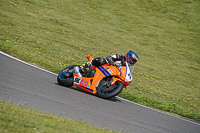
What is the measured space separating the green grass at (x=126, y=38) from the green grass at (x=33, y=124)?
4965 millimetres

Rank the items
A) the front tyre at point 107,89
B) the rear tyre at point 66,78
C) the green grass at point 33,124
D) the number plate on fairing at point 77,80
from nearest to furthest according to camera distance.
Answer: the green grass at point 33,124 → the front tyre at point 107,89 → the number plate on fairing at point 77,80 → the rear tyre at point 66,78

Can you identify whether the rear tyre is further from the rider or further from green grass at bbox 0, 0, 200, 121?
green grass at bbox 0, 0, 200, 121

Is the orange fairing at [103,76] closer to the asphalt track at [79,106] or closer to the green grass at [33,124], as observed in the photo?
the asphalt track at [79,106]

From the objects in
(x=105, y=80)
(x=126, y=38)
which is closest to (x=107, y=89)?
(x=105, y=80)

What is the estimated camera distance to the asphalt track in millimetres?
5664

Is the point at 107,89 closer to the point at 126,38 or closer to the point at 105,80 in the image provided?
the point at 105,80

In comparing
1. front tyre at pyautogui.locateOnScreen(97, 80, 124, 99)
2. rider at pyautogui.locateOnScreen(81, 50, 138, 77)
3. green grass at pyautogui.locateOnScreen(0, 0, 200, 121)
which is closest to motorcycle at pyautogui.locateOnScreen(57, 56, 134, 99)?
front tyre at pyautogui.locateOnScreen(97, 80, 124, 99)

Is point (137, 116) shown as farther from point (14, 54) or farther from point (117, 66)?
point (14, 54)

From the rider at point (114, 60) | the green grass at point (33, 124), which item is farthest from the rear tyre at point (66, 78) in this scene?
the green grass at point (33, 124)

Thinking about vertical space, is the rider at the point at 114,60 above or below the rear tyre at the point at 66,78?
above

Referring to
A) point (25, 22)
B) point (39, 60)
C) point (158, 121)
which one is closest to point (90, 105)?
point (158, 121)

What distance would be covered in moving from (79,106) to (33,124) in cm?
259

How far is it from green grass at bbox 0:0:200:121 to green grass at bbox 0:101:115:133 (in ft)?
16.3

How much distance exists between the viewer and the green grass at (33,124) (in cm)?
352
